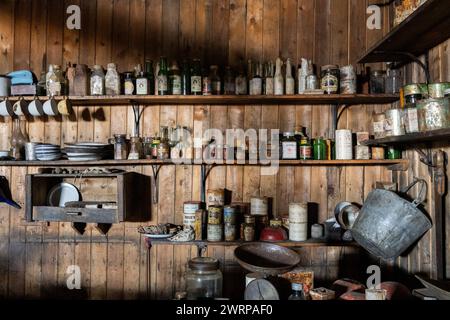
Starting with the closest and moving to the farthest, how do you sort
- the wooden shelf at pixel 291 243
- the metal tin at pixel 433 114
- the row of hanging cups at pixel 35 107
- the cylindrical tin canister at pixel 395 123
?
1. the metal tin at pixel 433 114
2. the cylindrical tin canister at pixel 395 123
3. the wooden shelf at pixel 291 243
4. the row of hanging cups at pixel 35 107

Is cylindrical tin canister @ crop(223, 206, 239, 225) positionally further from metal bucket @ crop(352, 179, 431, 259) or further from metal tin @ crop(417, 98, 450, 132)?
metal tin @ crop(417, 98, 450, 132)

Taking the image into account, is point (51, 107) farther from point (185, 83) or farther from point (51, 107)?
point (185, 83)

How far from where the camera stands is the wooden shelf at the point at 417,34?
4.54 feet

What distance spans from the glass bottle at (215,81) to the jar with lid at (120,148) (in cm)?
57

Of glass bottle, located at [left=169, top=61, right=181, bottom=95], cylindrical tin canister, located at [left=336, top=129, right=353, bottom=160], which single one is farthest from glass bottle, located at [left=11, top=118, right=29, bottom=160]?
cylindrical tin canister, located at [left=336, top=129, right=353, bottom=160]

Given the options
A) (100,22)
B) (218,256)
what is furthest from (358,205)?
(100,22)

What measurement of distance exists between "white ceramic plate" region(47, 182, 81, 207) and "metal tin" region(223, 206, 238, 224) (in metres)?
0.89

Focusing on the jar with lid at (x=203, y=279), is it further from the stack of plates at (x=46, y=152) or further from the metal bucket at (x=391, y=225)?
the stack of plates at (x=46, y=152)

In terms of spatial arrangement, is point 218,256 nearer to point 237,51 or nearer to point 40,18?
point 237,51

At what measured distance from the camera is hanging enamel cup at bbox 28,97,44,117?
2.12 metres

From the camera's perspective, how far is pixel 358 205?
219 centimetres

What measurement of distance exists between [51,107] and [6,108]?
0.27 metres

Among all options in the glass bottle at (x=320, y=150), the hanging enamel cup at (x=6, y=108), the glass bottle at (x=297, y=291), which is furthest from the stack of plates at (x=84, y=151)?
the glass bottle at (x=297, y=291)

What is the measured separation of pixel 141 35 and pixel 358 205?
1.61m
